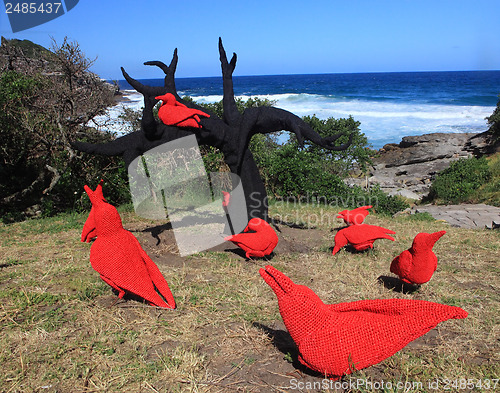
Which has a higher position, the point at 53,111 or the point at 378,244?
the point at 53,111

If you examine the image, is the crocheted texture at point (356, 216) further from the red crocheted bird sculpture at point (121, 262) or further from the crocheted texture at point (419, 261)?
the red crocheted bird sculpture at point (121, 262)

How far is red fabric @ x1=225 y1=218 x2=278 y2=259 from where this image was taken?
16.8ft

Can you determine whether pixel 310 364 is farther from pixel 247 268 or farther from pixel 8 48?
pixel 8 48

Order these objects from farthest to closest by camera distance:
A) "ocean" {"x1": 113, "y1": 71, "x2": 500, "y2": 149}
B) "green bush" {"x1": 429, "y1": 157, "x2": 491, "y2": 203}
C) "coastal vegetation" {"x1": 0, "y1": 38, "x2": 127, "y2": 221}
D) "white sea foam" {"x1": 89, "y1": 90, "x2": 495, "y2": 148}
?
1. "ocean" {"x1": 113, "y1": 71, "x2": 500, "y2": 149}
2. "white sea foam" {"x1": 89, "y1": 90, "x2": 495, "y2": 148}
3. "green bush" {"x1": 429, "y1": 157, "x2": 491, "y2": 203}
4. "coastal vegetation" {"x1": 0, "y1": 38, "x2": 127, "y2": 221}

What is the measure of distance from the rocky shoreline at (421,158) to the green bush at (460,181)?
340cm

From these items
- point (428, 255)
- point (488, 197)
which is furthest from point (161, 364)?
point (488, 197)

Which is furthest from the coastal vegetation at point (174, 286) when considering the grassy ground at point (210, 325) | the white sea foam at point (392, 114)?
the white sea foam at point (392, 114)

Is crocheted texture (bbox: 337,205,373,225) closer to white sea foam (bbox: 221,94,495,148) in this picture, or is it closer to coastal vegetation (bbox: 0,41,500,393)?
coastal vegetation (bbox: 0,41,500,393)

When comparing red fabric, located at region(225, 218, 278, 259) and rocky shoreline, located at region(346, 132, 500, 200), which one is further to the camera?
rocky shoreline, located at region(346, 132, 500, 200)

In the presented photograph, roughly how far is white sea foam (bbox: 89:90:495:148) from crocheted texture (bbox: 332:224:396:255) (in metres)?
26.7

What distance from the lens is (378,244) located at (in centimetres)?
636

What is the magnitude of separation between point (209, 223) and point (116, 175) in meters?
2.70

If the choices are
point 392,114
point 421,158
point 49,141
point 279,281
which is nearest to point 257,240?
point 279,281

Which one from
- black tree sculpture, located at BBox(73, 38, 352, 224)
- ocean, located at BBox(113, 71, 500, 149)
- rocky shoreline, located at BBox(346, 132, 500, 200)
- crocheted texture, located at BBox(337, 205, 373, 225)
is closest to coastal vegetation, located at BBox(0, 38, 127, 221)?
black tree sculpture, located at BBox(73, 38, 352, 224)
